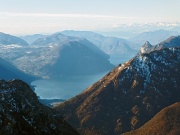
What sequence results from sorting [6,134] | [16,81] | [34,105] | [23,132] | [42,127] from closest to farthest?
[6,134] → [23,132] → [42,127] → [34,105] → [16,81]

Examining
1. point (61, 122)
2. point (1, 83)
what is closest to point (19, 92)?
point (1, 83)

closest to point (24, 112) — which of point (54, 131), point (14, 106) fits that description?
point (14, 106)

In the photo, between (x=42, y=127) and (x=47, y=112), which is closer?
(x=42, y=127)

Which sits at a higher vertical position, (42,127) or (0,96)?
(0,96)

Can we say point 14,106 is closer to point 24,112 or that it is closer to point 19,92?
point 24,112

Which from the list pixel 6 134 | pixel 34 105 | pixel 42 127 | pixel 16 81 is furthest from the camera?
pixel 16 81

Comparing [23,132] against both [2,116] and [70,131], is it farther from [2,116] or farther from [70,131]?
[70,131]
